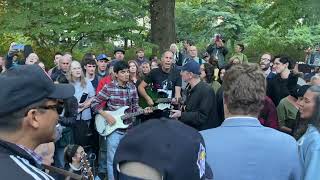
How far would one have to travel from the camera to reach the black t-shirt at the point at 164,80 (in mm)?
8398

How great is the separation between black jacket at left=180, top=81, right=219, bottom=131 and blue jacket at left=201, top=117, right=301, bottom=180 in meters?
3.45

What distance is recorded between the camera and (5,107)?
6.97ft

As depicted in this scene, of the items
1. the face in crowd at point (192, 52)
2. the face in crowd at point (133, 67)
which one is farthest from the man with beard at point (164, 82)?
the face in crowd at point (192, 52)

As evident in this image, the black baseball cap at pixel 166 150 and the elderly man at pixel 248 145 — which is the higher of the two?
the black baseball cap at pixel 166 150

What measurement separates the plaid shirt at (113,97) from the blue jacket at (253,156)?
4.63m

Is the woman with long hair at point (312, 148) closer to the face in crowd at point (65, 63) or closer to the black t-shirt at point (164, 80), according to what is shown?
the black t-shirt at point (164, 80)

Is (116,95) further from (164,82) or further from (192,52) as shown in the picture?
(192,52)

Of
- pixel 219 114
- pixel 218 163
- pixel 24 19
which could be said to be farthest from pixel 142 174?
pixel 24 19

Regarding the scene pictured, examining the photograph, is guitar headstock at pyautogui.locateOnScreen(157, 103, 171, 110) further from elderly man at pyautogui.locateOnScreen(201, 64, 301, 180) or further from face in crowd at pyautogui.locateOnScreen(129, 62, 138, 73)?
elderly man at pyautogui.locateOnScreen(201, 64, 301, 180)

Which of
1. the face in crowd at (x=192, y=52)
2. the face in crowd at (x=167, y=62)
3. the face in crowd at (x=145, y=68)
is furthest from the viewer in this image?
the face in crowd at (x=192, y=52)

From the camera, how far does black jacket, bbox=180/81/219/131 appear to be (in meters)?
6.29

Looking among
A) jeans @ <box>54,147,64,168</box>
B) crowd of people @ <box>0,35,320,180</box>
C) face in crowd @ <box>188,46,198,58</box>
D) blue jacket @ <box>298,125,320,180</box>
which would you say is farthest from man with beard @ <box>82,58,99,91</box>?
blue jacket @ <box>298,125,320,180</box>

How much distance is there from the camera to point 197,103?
6371 mm

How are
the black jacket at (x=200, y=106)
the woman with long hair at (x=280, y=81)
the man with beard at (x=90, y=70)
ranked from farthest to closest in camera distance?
the man with beard at (x=90, y=70)
the woman with long hair at (x=280, y=81)
the black jacket at (x=200, y=106)
